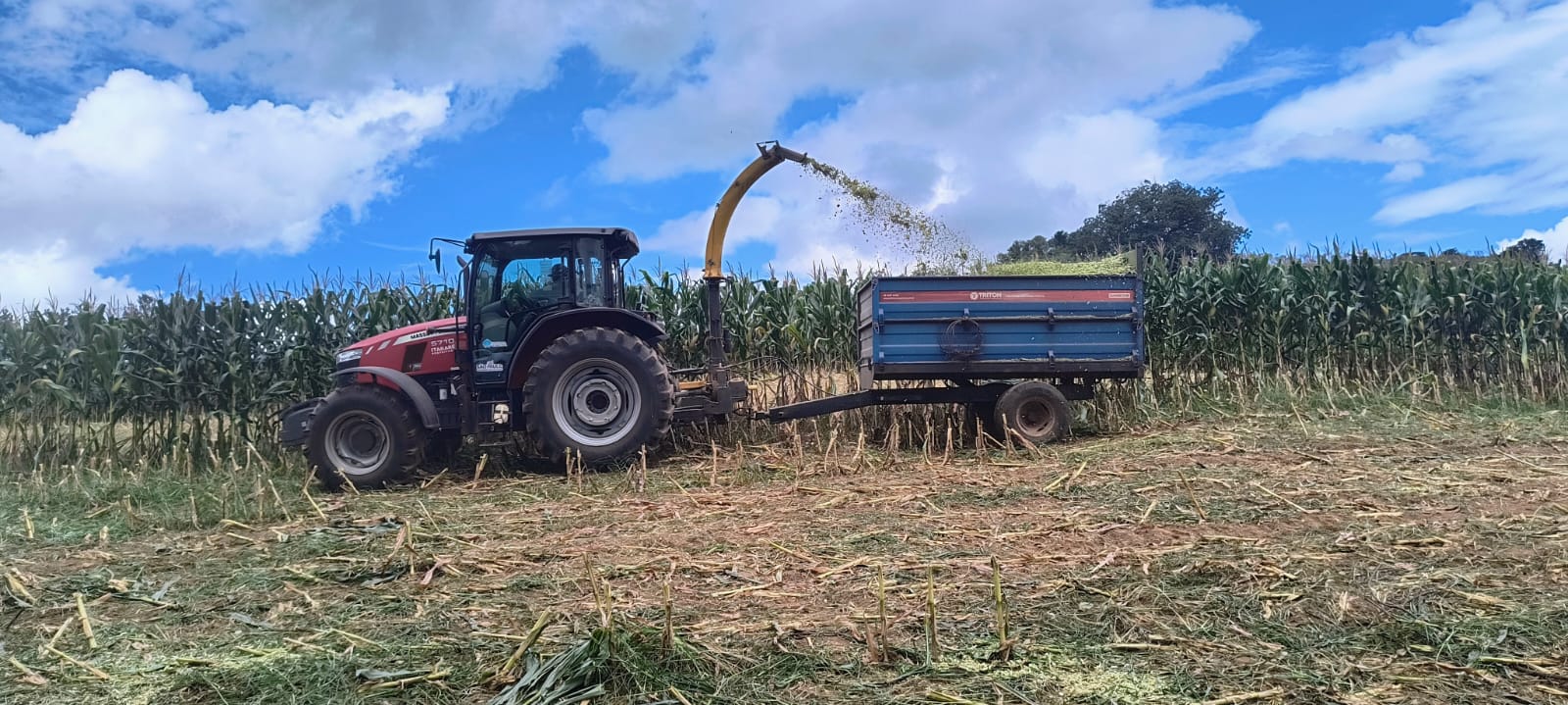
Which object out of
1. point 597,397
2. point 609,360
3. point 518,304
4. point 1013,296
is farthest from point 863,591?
point 1013,296

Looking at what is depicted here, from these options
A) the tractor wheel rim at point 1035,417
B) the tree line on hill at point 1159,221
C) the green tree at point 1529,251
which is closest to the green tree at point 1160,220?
the tree line on hill at point 1159,221

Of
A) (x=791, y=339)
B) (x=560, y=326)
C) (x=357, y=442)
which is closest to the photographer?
(x=357, y=442)

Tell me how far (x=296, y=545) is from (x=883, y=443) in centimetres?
530

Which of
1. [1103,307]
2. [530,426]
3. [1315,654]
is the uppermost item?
[1103,307]

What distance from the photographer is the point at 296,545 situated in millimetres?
4926

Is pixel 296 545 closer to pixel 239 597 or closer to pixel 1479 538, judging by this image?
pixel 239 597

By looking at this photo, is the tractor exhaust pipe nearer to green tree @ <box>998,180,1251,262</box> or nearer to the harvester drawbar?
the harvester drawbar

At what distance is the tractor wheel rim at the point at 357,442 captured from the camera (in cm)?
732

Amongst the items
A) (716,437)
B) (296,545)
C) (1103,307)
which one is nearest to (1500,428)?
(1103,307)

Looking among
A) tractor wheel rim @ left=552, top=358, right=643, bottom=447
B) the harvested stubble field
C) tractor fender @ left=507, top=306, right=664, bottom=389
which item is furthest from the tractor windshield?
the harvested stubble field

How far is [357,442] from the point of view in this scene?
7.48 m

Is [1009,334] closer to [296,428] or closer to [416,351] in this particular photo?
[416,351]

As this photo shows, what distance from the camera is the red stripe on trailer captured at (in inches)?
324

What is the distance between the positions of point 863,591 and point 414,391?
5.01m
